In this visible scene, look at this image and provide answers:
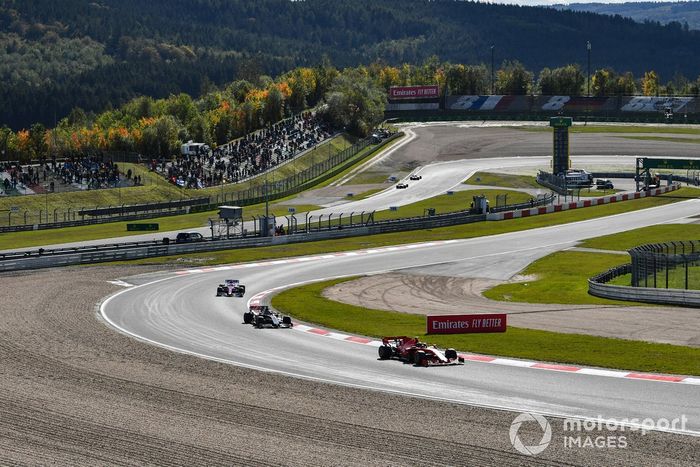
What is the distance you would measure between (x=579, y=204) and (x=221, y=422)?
72.8 m

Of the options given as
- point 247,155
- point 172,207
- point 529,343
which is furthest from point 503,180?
point 529,343

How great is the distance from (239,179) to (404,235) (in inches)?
1575

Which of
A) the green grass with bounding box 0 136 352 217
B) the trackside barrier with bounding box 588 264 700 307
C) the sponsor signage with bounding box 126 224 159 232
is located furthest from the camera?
the green grass with bounding box 0 136 352 217

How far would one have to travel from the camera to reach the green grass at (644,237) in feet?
239

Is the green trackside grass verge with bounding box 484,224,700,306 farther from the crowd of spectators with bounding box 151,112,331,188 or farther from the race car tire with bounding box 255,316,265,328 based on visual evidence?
the crowd of spectators with bounding box 151,112,331,188

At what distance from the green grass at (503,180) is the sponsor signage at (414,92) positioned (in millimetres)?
69454

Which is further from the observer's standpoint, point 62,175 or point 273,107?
point 273,107

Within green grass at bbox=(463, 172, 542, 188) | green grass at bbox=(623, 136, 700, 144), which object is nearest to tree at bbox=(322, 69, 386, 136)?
green grass at bbox=(463, 172, 542, 188)

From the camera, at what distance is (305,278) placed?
63.2m

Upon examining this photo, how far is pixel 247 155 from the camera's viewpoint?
12950cm

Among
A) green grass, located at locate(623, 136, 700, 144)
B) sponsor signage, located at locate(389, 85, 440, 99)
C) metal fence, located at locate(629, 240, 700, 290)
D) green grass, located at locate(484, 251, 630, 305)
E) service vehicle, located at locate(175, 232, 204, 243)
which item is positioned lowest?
green grass, located at locate(484, 251, 630, 305)

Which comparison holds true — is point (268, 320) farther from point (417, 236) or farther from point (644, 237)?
point (417, 236)

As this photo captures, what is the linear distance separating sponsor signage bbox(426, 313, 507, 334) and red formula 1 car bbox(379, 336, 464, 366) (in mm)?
5166

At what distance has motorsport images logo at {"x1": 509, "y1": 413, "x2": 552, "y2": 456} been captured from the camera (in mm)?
26391
